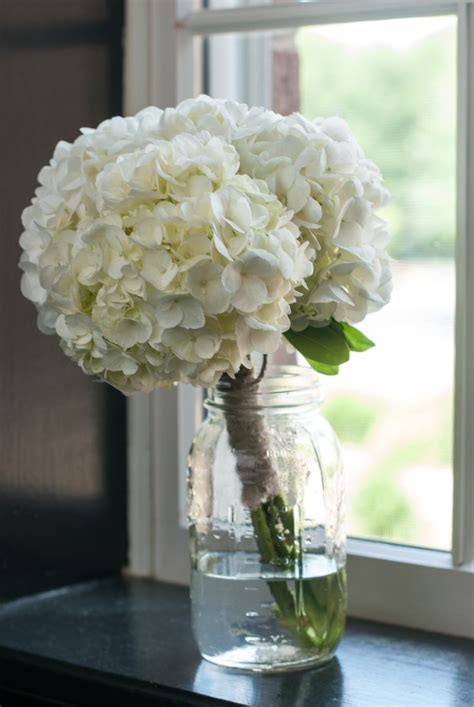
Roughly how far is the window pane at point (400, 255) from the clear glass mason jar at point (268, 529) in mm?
245

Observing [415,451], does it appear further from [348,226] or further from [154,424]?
[348,226]

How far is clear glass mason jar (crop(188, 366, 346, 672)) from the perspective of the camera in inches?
42.6

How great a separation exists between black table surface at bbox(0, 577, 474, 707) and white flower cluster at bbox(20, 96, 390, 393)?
1.08 feet

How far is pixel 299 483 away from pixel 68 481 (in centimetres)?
37

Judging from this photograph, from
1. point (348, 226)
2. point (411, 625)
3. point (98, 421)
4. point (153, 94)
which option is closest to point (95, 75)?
point (153, 94)

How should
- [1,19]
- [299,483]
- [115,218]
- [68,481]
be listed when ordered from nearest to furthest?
[115,218] < [299,483] < [1,19] < [68,481]

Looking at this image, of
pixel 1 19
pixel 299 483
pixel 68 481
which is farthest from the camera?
pixel 68 481

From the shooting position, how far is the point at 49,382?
52.1 inches

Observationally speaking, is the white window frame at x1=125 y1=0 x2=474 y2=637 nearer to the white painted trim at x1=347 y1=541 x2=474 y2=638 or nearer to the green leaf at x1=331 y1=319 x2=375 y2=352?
the white painted trim at x1=347 y1=541 x2=474 y2=638

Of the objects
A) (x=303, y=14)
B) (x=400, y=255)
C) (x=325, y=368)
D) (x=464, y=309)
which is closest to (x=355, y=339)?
(x=325, y=368)

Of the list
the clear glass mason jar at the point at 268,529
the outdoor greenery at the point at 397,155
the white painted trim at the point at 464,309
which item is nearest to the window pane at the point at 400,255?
the outdoor greenery at the point at 397,155

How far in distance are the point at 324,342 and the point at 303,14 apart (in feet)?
1.37

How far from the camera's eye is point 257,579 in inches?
43.2

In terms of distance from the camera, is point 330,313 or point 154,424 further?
point 154,424
